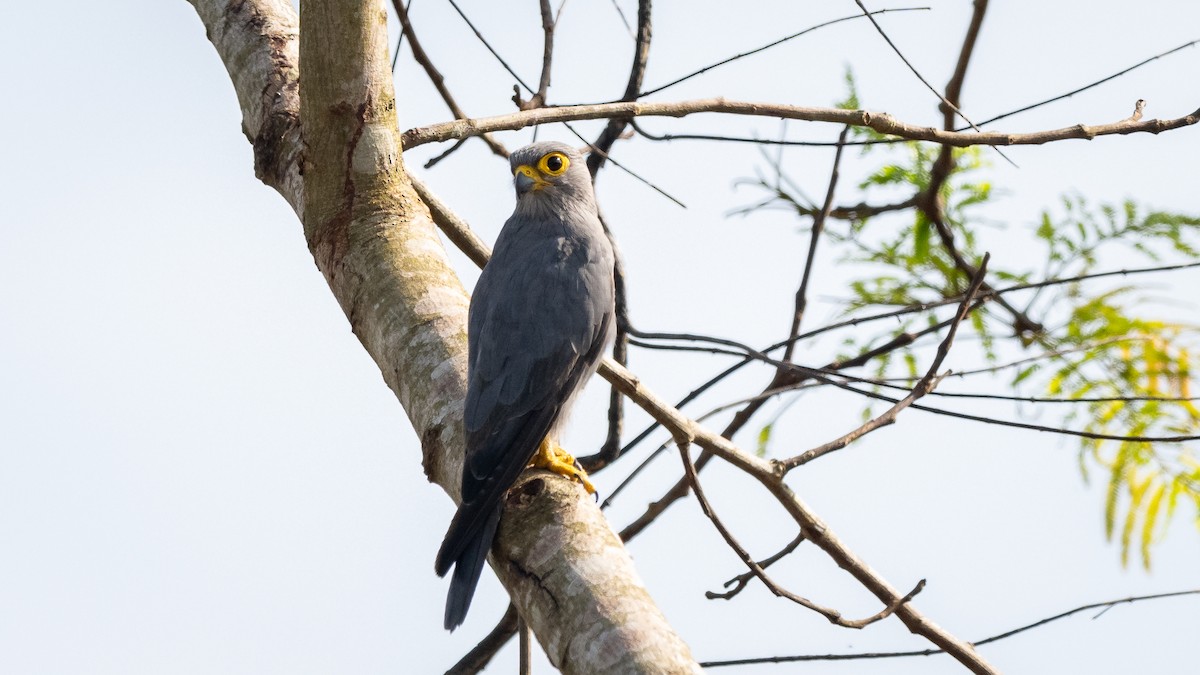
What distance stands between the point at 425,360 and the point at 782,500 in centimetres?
121

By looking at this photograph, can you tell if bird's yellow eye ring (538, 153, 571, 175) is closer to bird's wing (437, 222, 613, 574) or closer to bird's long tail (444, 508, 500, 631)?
bird's wing (437, 222, 613, 574)

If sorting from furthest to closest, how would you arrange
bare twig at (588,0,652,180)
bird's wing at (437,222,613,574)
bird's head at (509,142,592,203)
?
bare twig at (588,0,652,180)
bird's head at (509,142,592,203)
bird's wing at (437,222,613,574)

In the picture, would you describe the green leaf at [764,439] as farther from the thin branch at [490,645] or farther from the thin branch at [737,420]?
the thin branch at [490,645]

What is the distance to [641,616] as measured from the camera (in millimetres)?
2258

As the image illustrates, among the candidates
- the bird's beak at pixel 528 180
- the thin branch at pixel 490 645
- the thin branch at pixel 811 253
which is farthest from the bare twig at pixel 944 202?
the thin branch at pixel 490 645

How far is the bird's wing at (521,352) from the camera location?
298 centimetres

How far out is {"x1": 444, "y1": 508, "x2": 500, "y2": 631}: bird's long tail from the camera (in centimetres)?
287

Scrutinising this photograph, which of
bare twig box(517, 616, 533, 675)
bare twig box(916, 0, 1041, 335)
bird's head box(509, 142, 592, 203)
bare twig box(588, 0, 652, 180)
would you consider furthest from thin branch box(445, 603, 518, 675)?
bare twig box(916, 0, 1041, 335)

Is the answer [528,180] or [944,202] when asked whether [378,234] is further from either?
[944,202]

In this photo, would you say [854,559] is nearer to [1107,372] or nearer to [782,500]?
[782,500]

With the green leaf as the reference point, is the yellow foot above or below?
below

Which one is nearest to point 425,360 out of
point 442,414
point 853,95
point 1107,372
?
point 442,414

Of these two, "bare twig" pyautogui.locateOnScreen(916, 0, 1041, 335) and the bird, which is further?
"bare twig" pyautogui.locateOnScreen(916, 0, 1041, 335)

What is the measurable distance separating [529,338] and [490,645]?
115cm
